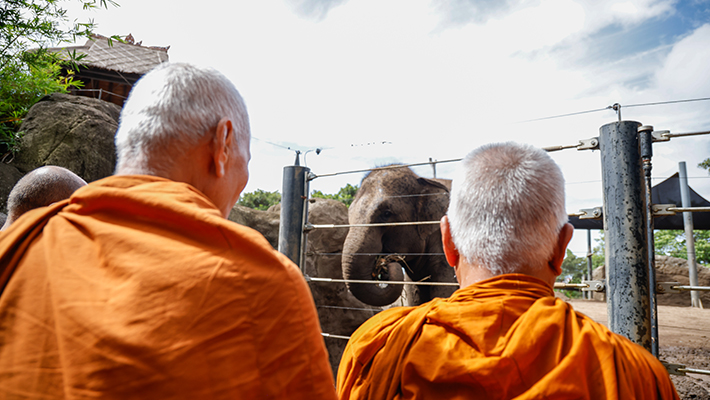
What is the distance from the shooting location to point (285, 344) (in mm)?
744

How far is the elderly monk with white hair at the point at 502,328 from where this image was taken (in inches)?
35.4

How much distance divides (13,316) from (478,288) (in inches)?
36.7

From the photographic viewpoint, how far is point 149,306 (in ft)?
2.21

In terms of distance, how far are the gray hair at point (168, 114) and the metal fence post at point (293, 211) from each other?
6.43ft

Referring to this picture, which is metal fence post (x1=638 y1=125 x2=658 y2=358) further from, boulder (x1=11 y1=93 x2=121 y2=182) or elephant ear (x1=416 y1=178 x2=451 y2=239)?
boulder (x1=11 y1=93 x2=121 y2=182)

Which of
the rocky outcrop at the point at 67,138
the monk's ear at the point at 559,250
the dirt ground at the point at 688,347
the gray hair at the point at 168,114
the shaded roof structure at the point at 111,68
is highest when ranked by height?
the shaded roof structure at the point at 111,68

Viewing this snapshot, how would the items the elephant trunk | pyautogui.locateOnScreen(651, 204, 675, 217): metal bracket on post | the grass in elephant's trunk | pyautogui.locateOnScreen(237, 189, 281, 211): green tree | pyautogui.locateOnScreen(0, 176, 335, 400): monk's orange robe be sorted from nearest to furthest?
pyautogui.locateOnScreen(0, 176, 335, 400): monk's orange robe, pyautogui.locateOnScreen(651, 204, 675, 217): metal bracket on post, the elephant trunk, the grass in elephant's trunk, pyautogui.locateOnScreen(237, 189, 281, 211): green tree

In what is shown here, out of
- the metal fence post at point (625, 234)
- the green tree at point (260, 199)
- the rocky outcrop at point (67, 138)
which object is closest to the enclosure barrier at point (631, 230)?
the metal fence post at point (625, 234)

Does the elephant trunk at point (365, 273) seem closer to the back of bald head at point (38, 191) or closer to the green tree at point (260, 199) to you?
the back of bald head at point (38, 191)

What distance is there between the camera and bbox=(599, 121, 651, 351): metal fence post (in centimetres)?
178

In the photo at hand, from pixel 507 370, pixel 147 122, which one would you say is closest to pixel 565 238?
pixel 507 370

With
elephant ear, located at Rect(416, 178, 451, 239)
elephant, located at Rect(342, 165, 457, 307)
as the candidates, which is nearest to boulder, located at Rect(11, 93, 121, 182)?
elephant, located at Rect(342, 165, 457, 307)

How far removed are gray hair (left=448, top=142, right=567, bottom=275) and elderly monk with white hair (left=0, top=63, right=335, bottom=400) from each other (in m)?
0.50

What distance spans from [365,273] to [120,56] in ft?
34.4
